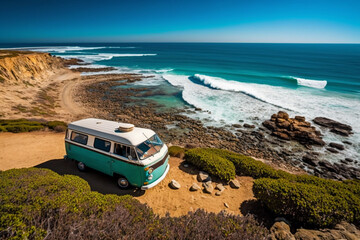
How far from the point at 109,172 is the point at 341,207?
9.76 meters

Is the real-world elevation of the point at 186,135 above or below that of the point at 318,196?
below

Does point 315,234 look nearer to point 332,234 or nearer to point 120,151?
point 332,234

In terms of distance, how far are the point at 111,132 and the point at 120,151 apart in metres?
1.07

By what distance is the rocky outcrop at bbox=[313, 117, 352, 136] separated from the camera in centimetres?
2095

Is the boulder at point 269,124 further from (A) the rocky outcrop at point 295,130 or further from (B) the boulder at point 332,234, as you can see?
(B) the boulder at point 332,234

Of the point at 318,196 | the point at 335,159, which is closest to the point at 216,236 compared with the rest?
the point at 318,196

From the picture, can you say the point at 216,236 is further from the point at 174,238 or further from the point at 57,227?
the point at 57,227

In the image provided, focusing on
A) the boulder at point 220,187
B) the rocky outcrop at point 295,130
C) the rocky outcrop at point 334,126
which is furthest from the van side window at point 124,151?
the rocky outcrop at point 334,126

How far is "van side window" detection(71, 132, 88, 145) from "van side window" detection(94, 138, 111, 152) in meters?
0.76

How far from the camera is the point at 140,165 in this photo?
315 inches

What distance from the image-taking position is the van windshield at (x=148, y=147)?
27.0 ft

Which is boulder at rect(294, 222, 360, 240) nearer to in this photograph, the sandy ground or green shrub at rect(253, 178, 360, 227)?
green shrub at rect(253, 178, 360, 227)

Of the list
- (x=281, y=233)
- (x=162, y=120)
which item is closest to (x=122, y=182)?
(x=281, y=233)

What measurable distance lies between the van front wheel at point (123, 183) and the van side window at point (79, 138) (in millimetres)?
2605
